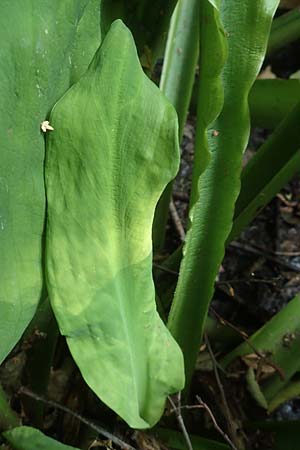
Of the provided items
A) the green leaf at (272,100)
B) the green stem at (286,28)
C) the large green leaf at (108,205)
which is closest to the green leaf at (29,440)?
the large green leaf at (108,205)

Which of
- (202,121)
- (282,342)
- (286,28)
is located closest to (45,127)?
(202,121)

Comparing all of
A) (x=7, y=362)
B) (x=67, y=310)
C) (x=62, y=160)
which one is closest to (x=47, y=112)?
(x=62, y=160)

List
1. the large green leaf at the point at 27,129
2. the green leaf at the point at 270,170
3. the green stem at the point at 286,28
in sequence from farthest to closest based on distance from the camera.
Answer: the green stem at the point at 286,28, the green leaf at the point at 270,170, the large green leaf at the point at 27,129

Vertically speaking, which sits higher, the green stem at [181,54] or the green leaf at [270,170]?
the green stem at [181,54]

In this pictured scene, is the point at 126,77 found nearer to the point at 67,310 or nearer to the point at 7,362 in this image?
the point at 67,310

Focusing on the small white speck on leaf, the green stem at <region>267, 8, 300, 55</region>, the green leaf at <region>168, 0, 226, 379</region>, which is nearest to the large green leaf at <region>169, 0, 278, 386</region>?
the green leaf at <region>168, 0, 226, 379</region>

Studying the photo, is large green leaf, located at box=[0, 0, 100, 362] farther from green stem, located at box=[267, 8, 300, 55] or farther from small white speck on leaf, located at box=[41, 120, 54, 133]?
green stem, located at box=[267, 8, 300, 55]

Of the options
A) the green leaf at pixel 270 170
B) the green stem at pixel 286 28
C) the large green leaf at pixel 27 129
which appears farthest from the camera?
the green stem at pixel 286 28

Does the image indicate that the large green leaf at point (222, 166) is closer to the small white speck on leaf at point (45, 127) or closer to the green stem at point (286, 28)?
the small white speck on leaf at point (45, 127)

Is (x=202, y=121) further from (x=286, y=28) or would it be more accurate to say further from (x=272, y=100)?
(x=286, y=28)
